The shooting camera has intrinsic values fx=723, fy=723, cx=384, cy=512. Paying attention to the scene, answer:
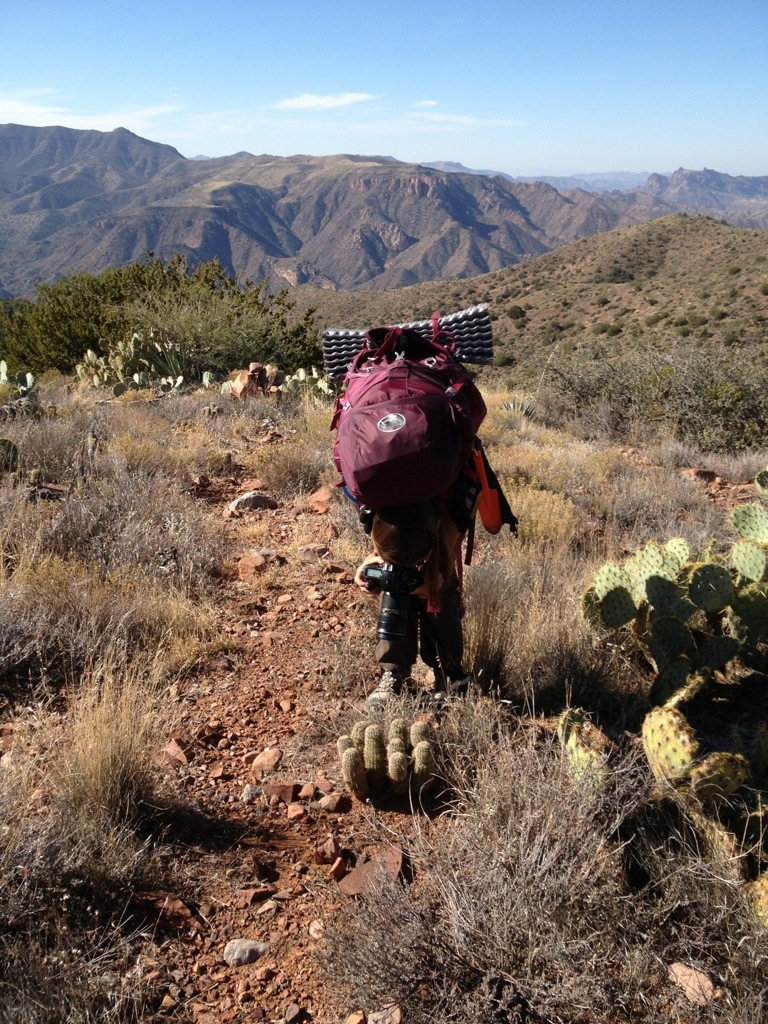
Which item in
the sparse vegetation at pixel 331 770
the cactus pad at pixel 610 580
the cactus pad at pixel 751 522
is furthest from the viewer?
the cactus pad at pixel 751 522

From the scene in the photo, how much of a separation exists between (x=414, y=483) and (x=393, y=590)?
0.53 metres

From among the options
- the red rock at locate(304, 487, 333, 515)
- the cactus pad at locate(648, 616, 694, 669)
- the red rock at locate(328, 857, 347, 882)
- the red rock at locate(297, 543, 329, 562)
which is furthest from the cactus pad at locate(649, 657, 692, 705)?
the red rock at locate(304, 487, 333, 515)

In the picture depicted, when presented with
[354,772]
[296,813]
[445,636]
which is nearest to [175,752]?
[296,813]

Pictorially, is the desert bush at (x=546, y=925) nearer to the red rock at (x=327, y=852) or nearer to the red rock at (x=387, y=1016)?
the red rock at (x=387, y=1016)

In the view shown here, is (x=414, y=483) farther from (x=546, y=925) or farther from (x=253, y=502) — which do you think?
(x=253, y=502)

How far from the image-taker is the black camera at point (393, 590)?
2635 millimetres

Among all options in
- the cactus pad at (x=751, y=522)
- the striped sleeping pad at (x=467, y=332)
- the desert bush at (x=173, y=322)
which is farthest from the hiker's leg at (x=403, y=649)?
the desert bush at (x=173, y=322)

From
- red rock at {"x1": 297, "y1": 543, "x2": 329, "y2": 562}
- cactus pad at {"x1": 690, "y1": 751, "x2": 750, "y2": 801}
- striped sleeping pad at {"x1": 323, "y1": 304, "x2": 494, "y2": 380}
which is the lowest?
red rock at {"x1": 297, "y1": 543, "x2": 329, "y2": 562}

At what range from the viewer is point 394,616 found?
2.72 meters

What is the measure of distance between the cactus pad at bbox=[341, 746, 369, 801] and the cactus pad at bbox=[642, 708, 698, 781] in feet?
3.07

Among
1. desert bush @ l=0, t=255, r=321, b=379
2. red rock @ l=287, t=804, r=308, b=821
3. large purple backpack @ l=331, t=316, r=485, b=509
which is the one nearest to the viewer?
large purple backpack @ l=331, t=316, r=485, b=509

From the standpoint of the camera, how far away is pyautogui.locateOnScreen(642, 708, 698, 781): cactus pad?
85.2 inches

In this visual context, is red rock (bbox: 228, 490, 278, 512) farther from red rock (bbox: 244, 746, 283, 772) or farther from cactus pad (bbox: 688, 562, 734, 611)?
cactus pad (bbox: 688, 562, 734, 611)

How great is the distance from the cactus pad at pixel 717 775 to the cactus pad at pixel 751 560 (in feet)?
5.42
